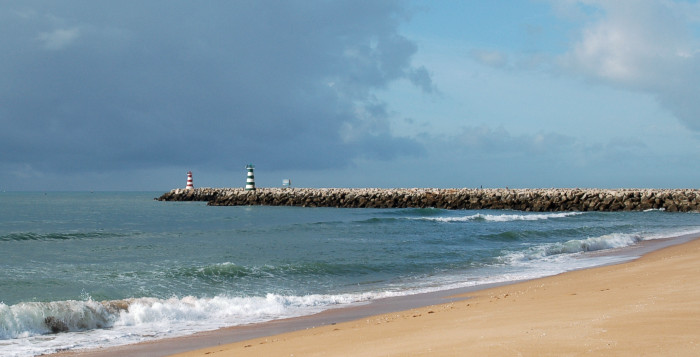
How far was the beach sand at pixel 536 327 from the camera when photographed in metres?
4.19

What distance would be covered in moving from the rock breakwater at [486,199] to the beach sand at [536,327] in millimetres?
33415

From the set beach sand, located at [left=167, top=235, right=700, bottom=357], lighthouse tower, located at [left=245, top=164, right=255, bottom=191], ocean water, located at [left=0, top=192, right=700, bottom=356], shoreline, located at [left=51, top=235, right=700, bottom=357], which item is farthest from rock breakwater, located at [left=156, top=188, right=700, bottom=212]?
beach sand, located at [left=167, top=235, right=700, bottom=357]

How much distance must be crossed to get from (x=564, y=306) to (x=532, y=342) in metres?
2.60

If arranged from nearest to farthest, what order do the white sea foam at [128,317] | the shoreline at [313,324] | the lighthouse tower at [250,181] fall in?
the shoreline at [313,324] < the white sea foam at [128,317] < the lighthouse tower at [250,181]

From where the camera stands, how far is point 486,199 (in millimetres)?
44219

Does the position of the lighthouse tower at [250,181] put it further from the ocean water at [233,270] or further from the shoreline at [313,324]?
the shoreline at [313,324]

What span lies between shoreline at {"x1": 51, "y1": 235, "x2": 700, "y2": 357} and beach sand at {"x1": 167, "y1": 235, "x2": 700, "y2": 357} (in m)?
0.06

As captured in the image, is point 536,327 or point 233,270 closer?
point 536,327

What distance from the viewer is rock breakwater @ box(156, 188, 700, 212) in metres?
39.8

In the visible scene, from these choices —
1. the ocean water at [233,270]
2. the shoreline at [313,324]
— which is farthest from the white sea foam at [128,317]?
the shoreline at [313,324]

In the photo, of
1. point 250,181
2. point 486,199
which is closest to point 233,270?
point 486,199

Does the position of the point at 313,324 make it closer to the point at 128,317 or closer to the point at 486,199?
the point at 128,317

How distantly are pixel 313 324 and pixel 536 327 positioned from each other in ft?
11.8

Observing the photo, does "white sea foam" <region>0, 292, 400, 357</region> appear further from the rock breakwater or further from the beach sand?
the rock breakwater
